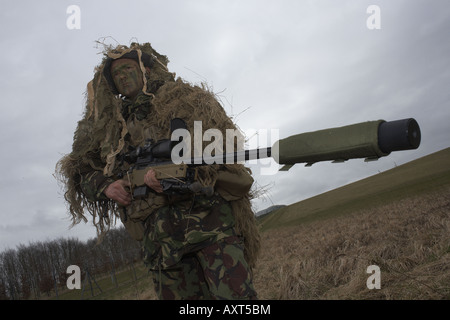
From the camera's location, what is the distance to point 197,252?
123 inches

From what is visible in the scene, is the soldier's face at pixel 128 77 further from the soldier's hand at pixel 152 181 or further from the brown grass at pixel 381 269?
the brown grass at pixel 381 269

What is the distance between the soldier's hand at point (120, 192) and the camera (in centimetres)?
337

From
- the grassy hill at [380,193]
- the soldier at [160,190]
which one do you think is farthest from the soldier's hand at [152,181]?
the grassy hill at [380,193]

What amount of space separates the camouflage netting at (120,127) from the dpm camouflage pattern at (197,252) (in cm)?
29

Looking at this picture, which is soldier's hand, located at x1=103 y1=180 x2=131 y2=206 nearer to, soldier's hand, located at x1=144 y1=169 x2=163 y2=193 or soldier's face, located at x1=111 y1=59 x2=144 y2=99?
soldier's hand, located at x1=144 y1=169 x2=163 y2=193

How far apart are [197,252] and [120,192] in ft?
3.47

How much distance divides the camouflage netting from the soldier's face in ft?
0.30

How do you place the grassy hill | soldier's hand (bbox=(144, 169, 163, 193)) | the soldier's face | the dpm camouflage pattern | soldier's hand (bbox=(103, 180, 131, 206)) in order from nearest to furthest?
1. the dpm camouflage pattern
2. soldier's hand (bbox=(144, 169, 163, 193))
3. soldier's hand (bbox=(103, 180, 131, 206))
4. the soldier's face
5. the grassy hill

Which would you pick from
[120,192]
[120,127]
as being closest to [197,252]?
[120,192]

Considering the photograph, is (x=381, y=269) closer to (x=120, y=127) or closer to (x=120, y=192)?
(x=120, y=192)

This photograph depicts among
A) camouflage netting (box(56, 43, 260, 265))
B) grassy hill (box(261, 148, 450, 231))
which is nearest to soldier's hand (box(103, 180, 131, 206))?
camouflage netting (box(56, 43, 260, 265))

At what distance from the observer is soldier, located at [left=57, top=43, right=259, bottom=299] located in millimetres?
3047
